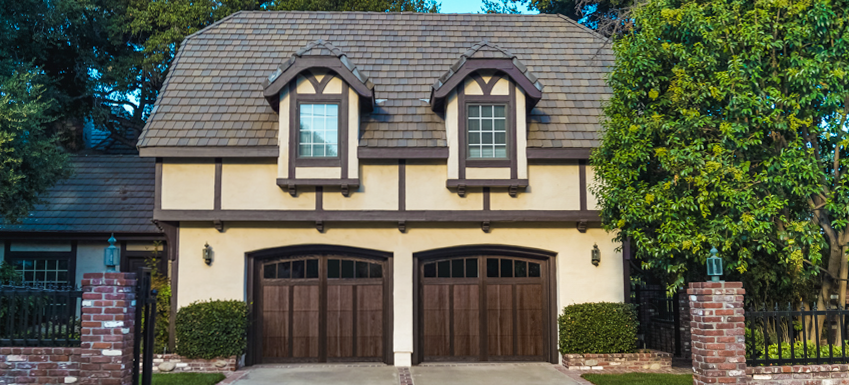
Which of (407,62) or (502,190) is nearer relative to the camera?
(502,190)

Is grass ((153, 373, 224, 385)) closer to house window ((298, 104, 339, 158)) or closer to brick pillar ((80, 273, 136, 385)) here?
brick pillar ((80, 273, 136, 385))

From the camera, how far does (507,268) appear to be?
13672 millimetres

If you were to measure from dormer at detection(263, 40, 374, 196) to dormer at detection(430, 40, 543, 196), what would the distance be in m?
1.66

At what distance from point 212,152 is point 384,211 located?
334 centimetres

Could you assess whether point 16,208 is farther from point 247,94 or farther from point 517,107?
point 517,107

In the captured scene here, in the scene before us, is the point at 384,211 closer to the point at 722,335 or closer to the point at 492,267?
the point at 492,267

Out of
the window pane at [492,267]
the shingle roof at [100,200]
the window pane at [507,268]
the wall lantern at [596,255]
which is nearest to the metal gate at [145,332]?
the window pane at [492,267]

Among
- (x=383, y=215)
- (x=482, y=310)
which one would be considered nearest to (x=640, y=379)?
(x=482, y=310)

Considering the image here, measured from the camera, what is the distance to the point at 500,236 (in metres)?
13.4

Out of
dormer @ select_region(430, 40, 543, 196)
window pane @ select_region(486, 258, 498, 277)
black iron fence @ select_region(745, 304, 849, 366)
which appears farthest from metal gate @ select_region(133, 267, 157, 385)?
black iron fence @ select_region(745, 304, 849, 366)

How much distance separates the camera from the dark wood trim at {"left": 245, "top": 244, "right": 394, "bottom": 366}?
1320cm

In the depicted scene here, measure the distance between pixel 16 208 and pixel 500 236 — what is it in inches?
374

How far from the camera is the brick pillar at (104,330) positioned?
838 centimetres

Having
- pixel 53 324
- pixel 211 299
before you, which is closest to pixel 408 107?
pixel 211 299
